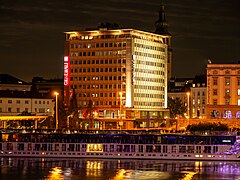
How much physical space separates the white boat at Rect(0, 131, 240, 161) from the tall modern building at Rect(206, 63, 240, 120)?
173ft

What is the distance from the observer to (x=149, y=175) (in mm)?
92875

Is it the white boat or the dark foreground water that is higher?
the white boat

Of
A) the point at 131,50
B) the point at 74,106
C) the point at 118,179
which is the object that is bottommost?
the point at 118,179

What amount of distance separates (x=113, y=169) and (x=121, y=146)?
16.2 meters

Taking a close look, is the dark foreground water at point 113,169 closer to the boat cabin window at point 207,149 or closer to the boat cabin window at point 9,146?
the boat cabin window at point 207,149

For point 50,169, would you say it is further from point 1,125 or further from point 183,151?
point 1,125

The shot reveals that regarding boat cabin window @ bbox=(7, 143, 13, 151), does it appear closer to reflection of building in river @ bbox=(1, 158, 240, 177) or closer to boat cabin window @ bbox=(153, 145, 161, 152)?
reflection of building in river @ bbox=(1, 158, 240, 177)

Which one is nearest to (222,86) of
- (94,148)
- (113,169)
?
(94,148)

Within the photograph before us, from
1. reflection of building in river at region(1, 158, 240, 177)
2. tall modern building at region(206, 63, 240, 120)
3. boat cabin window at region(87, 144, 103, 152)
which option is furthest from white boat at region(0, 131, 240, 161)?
tall modern building at region(206, 63, 240, 120)

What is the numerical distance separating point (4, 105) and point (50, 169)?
87103 millimetres

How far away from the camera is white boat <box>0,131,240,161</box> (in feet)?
368

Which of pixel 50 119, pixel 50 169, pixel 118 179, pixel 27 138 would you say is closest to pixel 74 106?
pixel 50 119

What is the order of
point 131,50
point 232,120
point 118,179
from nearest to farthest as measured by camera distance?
point 118,179
point 232,120
point 131,50

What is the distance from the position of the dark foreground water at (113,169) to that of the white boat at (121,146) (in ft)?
9.10
